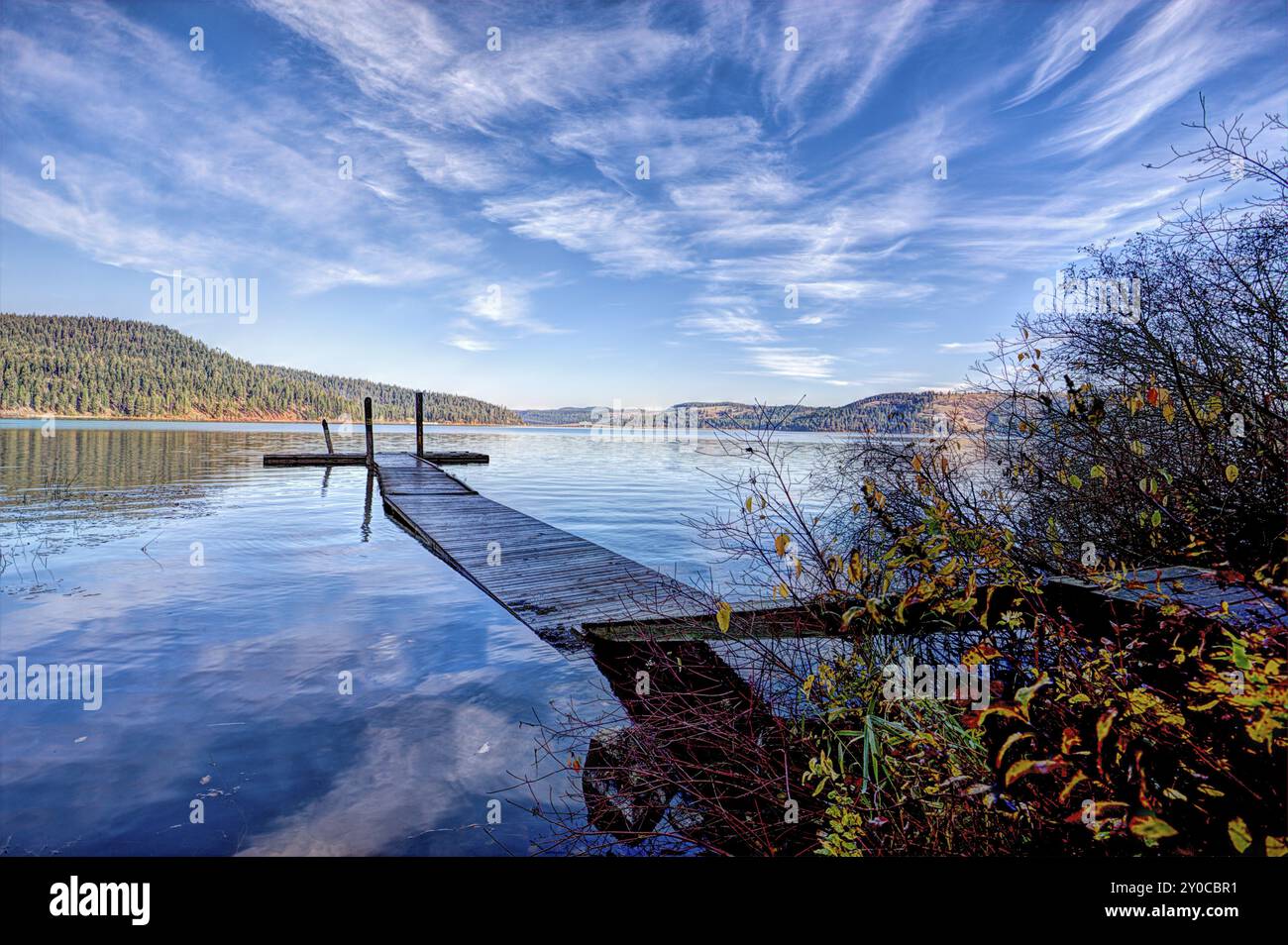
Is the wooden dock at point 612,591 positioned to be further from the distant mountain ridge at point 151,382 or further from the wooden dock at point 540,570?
the distant mountain ridge at point 151,382

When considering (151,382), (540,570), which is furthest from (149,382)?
(540,570)

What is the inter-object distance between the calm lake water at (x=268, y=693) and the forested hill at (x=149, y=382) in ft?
403

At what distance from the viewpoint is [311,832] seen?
15.6 ft

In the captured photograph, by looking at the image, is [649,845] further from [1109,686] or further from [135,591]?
[135,591]

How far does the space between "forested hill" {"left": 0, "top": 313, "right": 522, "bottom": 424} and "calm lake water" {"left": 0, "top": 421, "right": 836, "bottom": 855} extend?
123m

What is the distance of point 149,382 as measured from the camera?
14362 centimetres

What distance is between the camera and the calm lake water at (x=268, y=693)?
490 centimetres

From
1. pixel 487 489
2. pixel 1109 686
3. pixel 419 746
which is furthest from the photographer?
pixel 487 489

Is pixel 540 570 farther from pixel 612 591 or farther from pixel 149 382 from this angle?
pixel 149 382

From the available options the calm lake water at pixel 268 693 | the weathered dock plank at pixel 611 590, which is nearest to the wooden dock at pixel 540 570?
the weathered dock plank at pixel 611 590

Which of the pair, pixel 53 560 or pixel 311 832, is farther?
pixel 53 560
